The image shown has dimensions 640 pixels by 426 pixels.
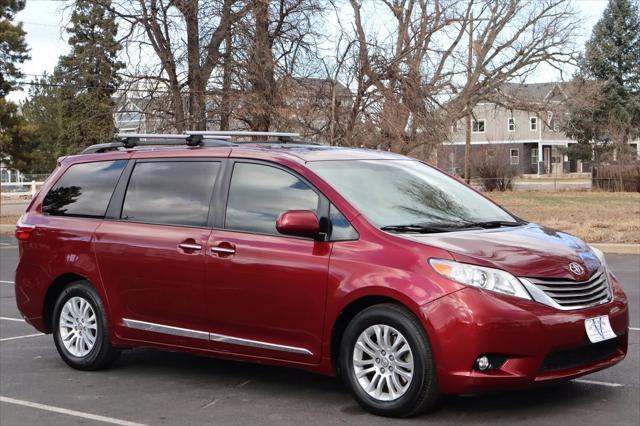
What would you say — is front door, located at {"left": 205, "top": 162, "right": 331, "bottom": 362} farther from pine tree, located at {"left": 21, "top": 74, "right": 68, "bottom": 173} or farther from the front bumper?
pine tree, located at {"left": 21, "top": 74, "right": 68, "bottom": 173}

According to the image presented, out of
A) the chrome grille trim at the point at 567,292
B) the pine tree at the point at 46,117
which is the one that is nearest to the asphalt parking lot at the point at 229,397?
the chrome grille trim at the point at 567,292

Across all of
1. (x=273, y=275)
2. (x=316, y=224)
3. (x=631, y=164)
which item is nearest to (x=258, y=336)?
(x=273, y=275)

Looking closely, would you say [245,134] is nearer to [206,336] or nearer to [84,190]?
[84,190]

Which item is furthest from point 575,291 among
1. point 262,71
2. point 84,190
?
point 262,71

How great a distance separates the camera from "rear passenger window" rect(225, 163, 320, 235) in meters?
6.21

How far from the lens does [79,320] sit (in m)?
7.34

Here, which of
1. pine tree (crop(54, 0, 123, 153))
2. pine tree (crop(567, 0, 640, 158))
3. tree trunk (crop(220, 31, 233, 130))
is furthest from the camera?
pine tree (crop(567, 0, 640, 158))

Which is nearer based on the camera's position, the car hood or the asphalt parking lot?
the car hood

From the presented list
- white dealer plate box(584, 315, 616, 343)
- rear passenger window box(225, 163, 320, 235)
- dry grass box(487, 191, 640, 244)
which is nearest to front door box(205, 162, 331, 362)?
rear passenger window box(225, 163, 320, 235)

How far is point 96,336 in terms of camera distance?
23.8 feet

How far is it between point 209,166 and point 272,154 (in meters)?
0.54

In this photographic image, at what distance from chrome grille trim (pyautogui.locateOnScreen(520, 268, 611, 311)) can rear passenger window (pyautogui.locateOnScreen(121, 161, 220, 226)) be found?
2427mm

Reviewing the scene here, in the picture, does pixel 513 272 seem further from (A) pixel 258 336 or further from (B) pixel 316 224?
(A) pixel 258 336

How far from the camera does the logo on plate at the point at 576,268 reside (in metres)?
5.56
